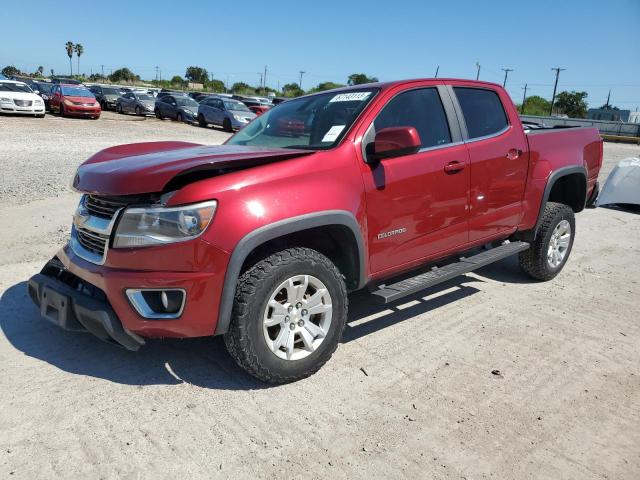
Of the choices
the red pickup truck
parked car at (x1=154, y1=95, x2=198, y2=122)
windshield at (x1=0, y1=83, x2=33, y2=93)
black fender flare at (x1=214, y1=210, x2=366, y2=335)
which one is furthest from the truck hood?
parked car at (x1=154, y1=95, x2=198, y2=122)

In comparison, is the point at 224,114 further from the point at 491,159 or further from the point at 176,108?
the point at 491,159

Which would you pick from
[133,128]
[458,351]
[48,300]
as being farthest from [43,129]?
[458,351]

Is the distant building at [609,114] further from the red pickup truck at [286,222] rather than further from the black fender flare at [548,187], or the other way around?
the red pickup truck at [286,222]

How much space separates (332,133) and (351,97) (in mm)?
467

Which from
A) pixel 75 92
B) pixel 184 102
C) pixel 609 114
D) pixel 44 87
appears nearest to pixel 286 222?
pixel 75 92

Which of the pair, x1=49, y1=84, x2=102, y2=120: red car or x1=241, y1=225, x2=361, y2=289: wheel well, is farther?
x1=49, y1=84, x2=102, y2=120: red car

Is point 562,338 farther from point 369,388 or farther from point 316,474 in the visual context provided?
point 316,474

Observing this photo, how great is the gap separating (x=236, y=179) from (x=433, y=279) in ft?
5.84

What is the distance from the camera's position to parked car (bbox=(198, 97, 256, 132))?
23.1 metres

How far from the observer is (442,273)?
13.3ft

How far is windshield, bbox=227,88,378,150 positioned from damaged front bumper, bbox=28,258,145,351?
163 cm

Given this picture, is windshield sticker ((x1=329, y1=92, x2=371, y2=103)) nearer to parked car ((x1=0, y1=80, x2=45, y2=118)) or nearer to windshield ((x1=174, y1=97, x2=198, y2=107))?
parked car ((x1=0, y1=80, x2=45, y2=118))

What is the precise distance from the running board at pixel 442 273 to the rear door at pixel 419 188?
0.14 m

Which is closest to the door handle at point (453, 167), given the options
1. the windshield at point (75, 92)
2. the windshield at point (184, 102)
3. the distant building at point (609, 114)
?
the windshield at point (75, 92)
